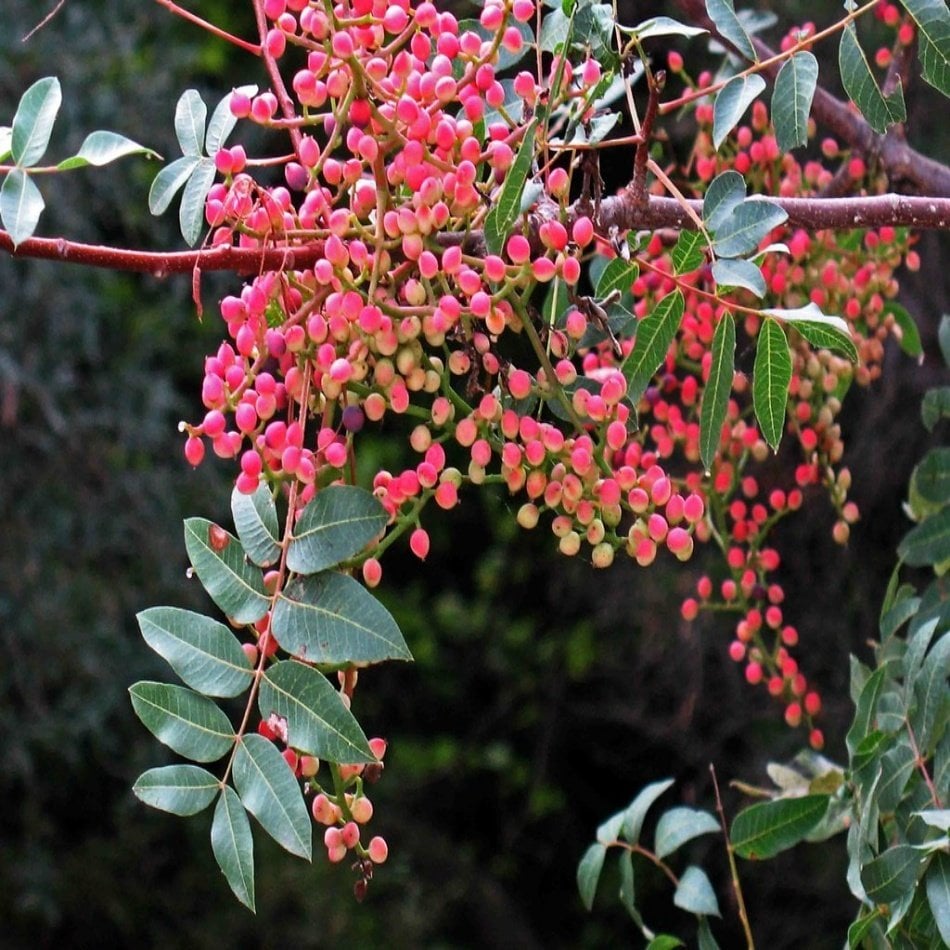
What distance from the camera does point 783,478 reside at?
1.46 meters

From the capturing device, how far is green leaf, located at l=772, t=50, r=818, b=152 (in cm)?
62

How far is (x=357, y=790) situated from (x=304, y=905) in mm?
1544

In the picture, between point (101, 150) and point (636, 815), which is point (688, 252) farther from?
point (636, 815)

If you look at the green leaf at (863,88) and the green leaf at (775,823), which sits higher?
the green leaf at (863,88)

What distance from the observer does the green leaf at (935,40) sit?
60 cm

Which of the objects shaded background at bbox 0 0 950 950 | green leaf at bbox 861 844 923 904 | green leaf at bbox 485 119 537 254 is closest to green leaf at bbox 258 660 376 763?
green leaf at bbox 485 119 537 254

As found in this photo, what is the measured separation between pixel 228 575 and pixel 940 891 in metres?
0.34

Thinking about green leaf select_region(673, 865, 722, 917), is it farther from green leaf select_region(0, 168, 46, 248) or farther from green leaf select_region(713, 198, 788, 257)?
green leaf select_region(0, 168, 46, 248)

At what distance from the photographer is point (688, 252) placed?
573mm

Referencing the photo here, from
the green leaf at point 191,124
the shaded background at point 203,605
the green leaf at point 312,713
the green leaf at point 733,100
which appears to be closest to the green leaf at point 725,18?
the green leaf at point 733,100

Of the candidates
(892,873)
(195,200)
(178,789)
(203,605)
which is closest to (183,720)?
(178,789)

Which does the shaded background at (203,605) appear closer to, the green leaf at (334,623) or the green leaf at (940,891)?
the green leaf at (940,891)

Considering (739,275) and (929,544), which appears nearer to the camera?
(739,275)

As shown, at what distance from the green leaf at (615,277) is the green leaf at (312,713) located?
21 cm
